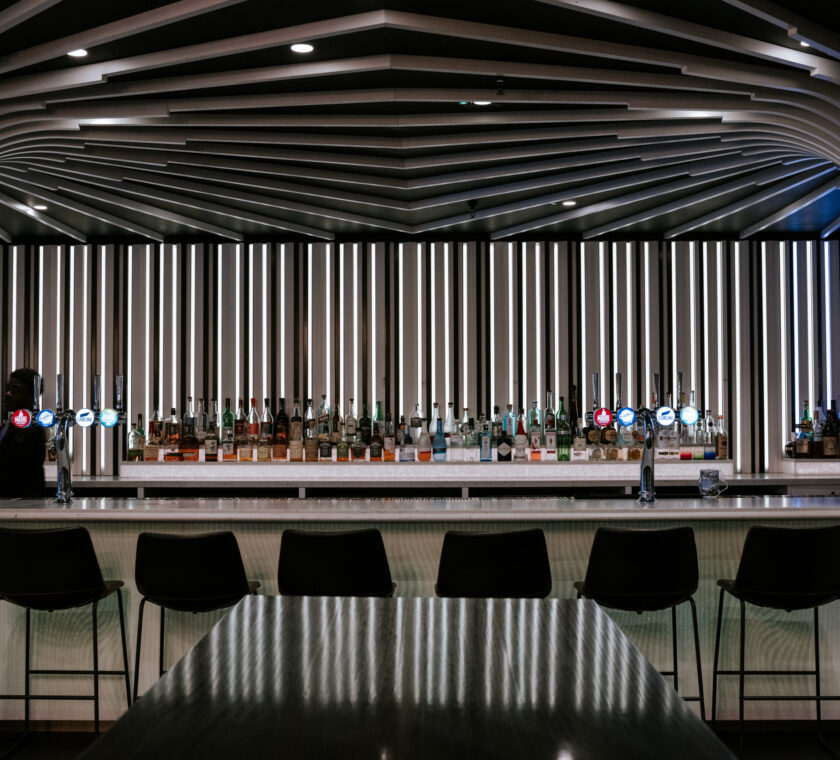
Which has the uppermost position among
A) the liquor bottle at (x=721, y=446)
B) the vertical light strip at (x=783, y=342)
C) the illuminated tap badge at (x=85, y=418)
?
the vertical light strip at (x=783, y=342)

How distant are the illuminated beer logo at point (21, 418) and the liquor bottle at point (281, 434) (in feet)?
5.84

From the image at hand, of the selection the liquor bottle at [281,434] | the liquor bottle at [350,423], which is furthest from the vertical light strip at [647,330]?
the liquor bottle at [281,434]

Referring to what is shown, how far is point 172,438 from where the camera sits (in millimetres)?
5520

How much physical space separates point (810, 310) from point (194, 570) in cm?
541

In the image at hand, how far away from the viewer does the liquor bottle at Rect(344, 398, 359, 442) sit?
5.71m

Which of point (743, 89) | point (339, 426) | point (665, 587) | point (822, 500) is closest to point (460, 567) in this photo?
point (665, 587)

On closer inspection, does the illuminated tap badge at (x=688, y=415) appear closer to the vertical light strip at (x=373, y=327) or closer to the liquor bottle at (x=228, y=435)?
the vertical light strip at (x=373, y=327)

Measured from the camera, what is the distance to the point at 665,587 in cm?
290

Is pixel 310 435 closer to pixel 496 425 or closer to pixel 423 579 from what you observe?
pixel 496 425

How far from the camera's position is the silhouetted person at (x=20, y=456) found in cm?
400

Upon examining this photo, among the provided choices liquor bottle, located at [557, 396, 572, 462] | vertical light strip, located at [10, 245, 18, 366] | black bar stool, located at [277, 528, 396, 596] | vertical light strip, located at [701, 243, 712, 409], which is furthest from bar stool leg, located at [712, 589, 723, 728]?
vertical light strip, located at [10, 245, 18, 366]

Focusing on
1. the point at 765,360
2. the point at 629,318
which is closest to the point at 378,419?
the point at 629,318

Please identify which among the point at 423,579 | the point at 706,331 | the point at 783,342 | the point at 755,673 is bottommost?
the point at 755,673

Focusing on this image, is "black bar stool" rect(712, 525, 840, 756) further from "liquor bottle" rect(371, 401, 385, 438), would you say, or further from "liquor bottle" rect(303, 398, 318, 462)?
"liquor bottle" rect(371, 401, 385, 438)
